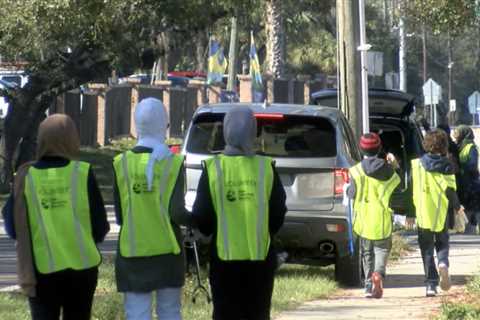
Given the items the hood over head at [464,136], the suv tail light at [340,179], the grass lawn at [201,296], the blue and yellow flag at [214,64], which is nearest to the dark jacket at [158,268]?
the grass lawn at [201,296]

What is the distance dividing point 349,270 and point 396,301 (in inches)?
40.9

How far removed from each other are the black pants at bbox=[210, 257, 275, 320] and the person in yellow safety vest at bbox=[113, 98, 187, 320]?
0.23m

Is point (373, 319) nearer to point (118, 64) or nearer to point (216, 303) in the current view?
point (216, 303)

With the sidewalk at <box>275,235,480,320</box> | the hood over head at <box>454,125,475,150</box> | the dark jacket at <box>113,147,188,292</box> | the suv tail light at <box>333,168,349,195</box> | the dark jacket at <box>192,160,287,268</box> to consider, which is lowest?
the sidewalk at <box>275,235,480,320</box>

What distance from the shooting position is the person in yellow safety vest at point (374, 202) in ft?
38.1

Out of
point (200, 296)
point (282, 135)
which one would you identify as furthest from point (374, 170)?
point (200, 296)

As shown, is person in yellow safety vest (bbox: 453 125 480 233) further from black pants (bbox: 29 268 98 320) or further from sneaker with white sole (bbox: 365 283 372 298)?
black pants (bbox: 29 268 98 320)

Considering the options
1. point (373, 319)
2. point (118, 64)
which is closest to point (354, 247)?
point (373, 319)

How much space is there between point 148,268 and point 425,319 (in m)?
3.93

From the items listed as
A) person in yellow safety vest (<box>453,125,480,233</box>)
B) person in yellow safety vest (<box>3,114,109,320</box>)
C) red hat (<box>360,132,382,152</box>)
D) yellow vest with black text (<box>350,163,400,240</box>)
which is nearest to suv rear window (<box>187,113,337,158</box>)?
red hat (<box>360,132,382,152</box>)

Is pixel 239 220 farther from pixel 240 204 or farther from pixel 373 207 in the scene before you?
pixel 373 207

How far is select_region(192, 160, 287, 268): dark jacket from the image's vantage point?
283 inches

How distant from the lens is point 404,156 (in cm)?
1956

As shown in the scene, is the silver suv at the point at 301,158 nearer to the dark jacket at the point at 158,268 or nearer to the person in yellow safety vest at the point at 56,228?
the dark jacket at the point at 158,268
